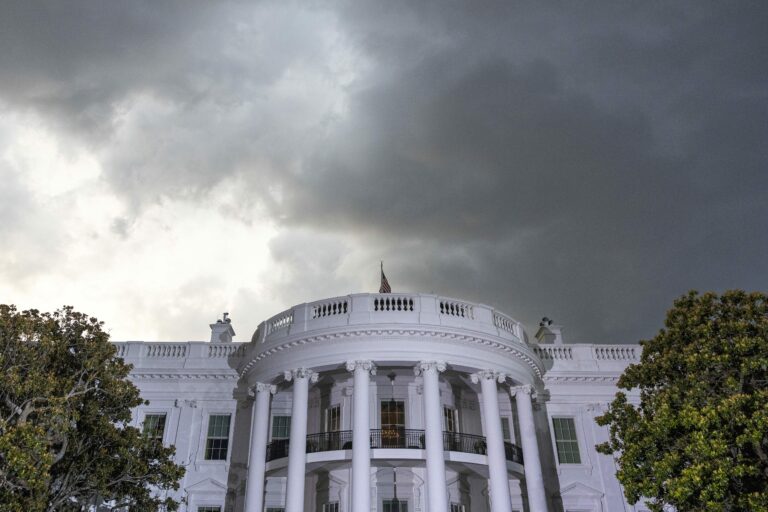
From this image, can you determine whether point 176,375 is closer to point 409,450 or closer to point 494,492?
point 409,450

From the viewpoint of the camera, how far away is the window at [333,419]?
23.9 metres

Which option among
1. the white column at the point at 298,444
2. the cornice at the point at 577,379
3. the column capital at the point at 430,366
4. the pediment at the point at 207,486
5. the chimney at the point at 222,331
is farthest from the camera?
the chimney at the point at 222,331

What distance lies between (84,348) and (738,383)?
1642 centimetres

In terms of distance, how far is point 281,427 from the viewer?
24984 millimetres

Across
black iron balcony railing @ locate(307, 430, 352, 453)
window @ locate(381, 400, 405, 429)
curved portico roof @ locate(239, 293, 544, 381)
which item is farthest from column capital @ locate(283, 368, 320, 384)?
window @ locate(381, 400, 405, 429)

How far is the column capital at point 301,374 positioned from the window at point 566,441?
36.3 feet

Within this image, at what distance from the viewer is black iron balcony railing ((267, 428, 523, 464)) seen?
22500mm

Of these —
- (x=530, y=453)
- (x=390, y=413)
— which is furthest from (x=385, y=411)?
(x=530, y=453)

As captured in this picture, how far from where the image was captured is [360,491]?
19.0m

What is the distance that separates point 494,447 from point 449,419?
3.74 metres

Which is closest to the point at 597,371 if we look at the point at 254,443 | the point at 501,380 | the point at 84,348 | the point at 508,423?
the point at 508,423

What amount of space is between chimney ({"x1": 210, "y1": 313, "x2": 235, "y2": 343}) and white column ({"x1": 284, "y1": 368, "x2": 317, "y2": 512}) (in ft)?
25.8

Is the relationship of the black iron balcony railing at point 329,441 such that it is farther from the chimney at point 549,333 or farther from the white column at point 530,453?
the chimney at point 549,333

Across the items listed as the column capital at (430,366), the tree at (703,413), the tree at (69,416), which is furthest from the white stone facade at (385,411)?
the tree at (703,413)
